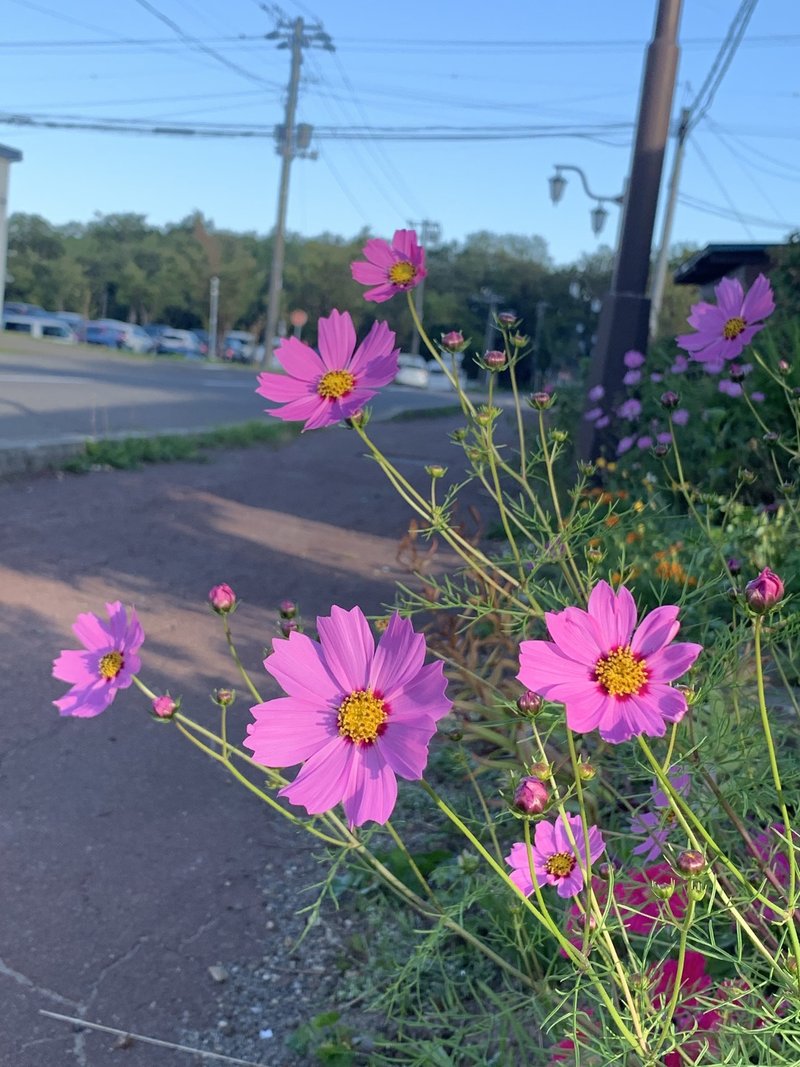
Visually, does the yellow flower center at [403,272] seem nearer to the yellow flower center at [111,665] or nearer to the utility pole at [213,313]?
the yellow flower center at [111,665]

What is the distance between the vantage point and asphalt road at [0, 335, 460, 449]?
8.69 meters

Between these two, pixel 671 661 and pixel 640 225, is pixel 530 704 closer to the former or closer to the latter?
pixel 671 661

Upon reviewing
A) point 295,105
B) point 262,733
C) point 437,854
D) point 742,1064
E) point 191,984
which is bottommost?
point 191,984

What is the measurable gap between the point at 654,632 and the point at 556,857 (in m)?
0.43

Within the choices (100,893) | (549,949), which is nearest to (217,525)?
(100,893)

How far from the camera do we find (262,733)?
100 cm

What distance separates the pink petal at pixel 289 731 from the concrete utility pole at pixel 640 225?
444 centimetres

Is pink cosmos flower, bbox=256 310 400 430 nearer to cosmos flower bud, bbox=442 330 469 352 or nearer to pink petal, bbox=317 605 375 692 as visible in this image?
cosmos flower bud, bbox=442 330 469 352

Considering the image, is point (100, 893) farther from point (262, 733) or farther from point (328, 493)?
point (328, 493)

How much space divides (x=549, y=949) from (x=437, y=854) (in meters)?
0.43

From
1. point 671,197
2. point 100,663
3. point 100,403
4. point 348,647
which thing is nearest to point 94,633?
point 100,663

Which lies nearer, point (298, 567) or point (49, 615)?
point (49, 615)

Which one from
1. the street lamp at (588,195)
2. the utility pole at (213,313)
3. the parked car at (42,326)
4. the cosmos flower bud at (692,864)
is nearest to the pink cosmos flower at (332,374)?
the cosmos flower bud at (692,864)

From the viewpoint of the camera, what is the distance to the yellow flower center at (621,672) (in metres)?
0.95
